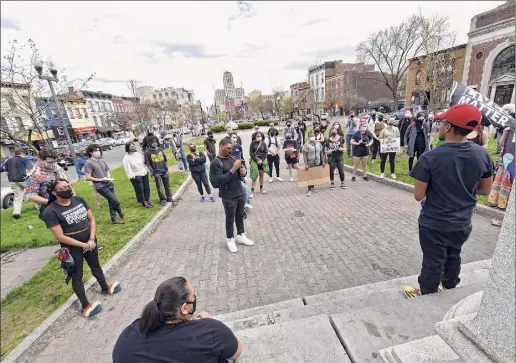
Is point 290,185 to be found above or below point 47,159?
below

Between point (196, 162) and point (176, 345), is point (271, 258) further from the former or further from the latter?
point (196, 162)

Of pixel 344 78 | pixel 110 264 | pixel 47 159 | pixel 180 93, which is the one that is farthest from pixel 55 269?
pixel 180 93

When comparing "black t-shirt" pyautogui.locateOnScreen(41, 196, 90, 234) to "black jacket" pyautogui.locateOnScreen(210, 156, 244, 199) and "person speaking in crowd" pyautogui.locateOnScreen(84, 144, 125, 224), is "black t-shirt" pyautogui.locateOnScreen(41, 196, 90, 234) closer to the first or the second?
"black jacket" pyautogui.locateOnScreen(210, 156, 244, 199)

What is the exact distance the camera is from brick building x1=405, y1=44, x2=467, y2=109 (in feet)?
46.5

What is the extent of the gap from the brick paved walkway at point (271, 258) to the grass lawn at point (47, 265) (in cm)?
50

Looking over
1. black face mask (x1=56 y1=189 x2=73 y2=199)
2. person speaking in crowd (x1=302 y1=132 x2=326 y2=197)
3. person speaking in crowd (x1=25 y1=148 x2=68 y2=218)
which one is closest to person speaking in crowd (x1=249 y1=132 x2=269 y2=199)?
person speaking in crowd (x1=302 y1=132 x2=326 y2=197)

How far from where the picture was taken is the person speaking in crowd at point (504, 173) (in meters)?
4.29

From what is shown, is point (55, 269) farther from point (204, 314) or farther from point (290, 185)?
point (290, 185)

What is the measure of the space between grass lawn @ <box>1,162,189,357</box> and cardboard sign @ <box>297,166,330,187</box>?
4.23 m

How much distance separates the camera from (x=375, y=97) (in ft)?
180

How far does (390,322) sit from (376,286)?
3.61ft

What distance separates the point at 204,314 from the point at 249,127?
3960cm

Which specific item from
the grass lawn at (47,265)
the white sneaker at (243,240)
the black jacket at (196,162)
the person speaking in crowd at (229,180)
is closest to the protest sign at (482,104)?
the person speaking in crowd at (229,180)

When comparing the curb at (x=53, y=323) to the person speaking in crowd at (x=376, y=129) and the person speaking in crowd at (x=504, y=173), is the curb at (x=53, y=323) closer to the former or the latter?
the person speaking in crowd at (x=504, y=173)
